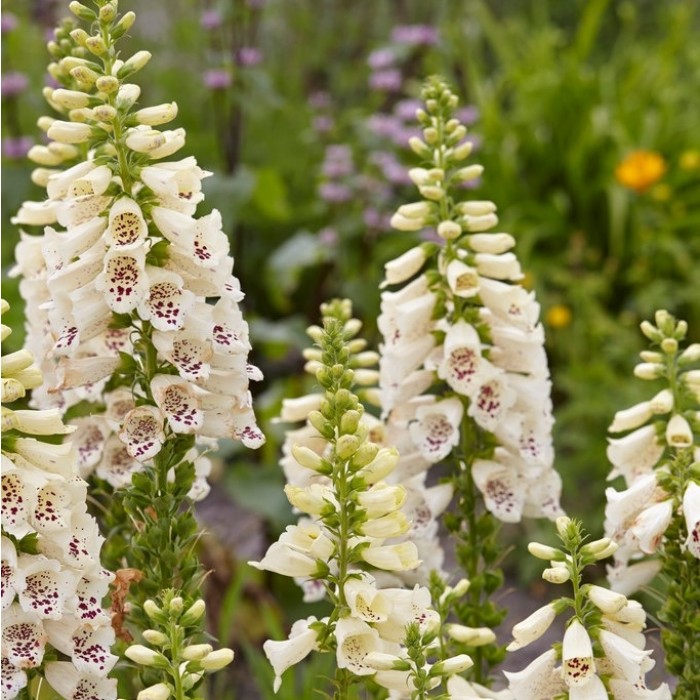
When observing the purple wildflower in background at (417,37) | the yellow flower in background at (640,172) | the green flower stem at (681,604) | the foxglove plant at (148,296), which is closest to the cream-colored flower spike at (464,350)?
the green flower stem at (681,604)

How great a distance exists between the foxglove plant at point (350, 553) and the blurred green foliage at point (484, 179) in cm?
249

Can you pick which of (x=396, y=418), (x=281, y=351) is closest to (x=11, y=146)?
(x=281, y=351)

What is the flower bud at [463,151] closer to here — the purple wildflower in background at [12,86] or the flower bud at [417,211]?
the flower bud at [417,211]

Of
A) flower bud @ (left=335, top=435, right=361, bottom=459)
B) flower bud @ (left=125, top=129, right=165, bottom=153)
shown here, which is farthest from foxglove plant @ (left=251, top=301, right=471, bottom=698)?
flower bud @ (left=125, top=129, right=165, bottom=153)

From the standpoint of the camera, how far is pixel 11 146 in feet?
14.2

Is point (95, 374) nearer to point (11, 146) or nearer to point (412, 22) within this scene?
point (11, 146)

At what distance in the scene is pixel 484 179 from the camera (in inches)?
269

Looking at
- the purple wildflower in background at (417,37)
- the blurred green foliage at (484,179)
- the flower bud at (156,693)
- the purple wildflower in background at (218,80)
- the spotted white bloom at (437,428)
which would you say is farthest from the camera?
the purple wildflower in background at (417,37)

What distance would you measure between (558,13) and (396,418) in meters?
9.75

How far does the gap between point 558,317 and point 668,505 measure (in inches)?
158

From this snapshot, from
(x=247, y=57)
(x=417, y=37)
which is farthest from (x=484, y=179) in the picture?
(x=247, y=57)

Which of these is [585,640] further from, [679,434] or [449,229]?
[449,229]

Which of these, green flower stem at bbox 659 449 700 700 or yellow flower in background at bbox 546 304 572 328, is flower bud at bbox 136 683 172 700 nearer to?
green flower stem at bbox 659 449 700 700

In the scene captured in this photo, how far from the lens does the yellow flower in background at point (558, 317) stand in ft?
19.0
